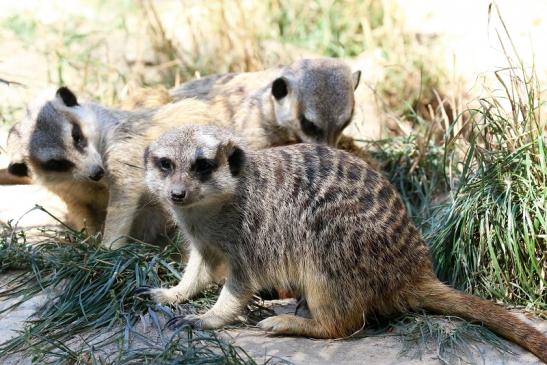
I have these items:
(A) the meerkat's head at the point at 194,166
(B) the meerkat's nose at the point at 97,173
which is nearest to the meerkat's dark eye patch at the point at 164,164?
(A) the meerkat's head at the point at 194,166

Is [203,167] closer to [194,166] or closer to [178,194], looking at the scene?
[194,166]

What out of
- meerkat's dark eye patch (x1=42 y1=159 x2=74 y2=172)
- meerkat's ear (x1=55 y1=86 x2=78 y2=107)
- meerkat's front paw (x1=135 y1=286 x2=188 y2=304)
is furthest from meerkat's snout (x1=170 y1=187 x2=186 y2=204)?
meerkat's ear (x1=55 y1=86 x2=78 y2=107)

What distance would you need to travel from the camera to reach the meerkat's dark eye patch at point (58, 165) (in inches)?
187

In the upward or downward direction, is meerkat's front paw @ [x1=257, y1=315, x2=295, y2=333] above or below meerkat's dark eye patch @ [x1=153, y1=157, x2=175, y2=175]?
A: below

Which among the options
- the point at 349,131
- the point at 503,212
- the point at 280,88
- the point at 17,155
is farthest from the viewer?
the point at 349,131

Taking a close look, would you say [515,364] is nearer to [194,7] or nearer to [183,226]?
[183,226]

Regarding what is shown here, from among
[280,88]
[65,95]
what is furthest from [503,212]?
[65,95]

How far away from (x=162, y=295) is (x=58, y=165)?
116 cm

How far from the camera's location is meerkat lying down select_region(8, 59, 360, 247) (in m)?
4.78

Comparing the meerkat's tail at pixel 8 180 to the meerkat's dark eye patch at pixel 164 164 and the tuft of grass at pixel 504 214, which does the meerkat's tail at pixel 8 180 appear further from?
the tuft of grass at pixel 504 214

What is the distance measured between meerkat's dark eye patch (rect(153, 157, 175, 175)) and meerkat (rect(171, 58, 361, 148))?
1.62 m

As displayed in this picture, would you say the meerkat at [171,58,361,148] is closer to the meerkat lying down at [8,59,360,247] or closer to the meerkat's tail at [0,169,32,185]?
the meerkat lying down at [8,59,360,247]

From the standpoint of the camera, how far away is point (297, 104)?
5.34 metres

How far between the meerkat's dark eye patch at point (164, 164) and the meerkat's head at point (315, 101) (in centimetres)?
162
